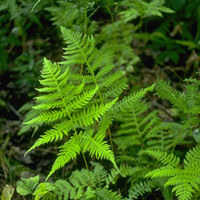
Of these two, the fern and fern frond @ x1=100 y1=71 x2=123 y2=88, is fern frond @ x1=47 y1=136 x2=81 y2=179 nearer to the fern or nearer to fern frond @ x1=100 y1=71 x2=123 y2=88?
the fern

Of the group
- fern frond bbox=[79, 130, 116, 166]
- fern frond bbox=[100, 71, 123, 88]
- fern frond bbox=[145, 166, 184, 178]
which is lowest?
fern frond bbox=[145, 166, 184, 178]

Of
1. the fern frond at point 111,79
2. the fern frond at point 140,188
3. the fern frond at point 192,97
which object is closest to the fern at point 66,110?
the fern frond at point 111,79

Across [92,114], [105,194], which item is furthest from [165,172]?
[92,114]

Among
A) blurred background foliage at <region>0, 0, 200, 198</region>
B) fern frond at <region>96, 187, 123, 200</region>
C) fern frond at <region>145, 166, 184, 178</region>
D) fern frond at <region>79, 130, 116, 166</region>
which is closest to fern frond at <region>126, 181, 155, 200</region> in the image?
fern frond at <region>96, 187, 123, 200</region>

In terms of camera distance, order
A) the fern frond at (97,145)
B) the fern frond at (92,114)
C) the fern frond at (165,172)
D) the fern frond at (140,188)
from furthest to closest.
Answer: the fern frond at (140,188)
the fern frond at (165,172)
the fern frond at (92,114)
the fern frond at (97,145)

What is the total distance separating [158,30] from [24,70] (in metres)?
1.83

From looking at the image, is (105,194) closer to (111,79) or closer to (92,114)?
(92,114)

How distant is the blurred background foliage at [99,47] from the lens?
3.28 metres

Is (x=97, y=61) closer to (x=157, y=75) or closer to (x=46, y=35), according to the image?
(x=157, y=75)

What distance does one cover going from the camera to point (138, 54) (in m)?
4.09

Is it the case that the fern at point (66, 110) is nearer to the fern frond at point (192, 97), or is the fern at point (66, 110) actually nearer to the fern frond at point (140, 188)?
the fern frond at point (140, 188)

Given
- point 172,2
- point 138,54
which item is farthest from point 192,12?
point 138,54

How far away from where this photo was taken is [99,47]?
12.8 ft

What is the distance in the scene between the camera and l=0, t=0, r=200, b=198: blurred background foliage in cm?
328
